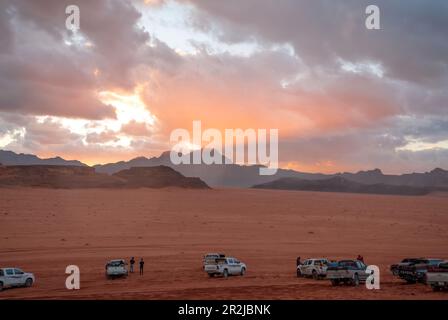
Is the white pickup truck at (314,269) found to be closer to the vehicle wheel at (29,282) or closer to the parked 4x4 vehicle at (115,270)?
the parked 4x4 vehicle at (115,270)

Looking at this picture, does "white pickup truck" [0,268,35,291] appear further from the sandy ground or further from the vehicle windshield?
the vehicle windshield

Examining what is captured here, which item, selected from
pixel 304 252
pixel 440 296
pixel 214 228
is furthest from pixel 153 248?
pixel 440 296

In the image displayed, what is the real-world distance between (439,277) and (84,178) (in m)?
115

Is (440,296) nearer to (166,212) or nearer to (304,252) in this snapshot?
(304,252)

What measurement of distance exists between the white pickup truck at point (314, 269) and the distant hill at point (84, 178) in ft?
306

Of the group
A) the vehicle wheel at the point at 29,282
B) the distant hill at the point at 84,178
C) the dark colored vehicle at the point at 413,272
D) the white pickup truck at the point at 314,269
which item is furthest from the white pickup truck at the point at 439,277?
the distant hill at the point at 84,178

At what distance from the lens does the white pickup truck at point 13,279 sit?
27547 millimetres

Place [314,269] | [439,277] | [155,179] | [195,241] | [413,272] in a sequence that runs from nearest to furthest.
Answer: [439,277], [413,272], [314,269], [195,241], [155,179]

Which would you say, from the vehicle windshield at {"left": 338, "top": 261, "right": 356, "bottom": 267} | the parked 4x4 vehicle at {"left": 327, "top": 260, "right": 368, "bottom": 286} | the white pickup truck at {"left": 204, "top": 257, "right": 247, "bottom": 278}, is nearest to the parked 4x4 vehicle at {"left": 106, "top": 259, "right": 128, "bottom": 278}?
the white pickup truck at {"left": 204, "top": 257, "right": 247, "bottom": 278}

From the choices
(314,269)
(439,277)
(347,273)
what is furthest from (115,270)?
(439,277)

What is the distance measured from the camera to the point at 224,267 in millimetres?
31609

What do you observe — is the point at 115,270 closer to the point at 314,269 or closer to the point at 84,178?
the point at 314,269

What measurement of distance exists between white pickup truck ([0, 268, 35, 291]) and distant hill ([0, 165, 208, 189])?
8971 cm

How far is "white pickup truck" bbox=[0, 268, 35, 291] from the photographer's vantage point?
90.4 ft
